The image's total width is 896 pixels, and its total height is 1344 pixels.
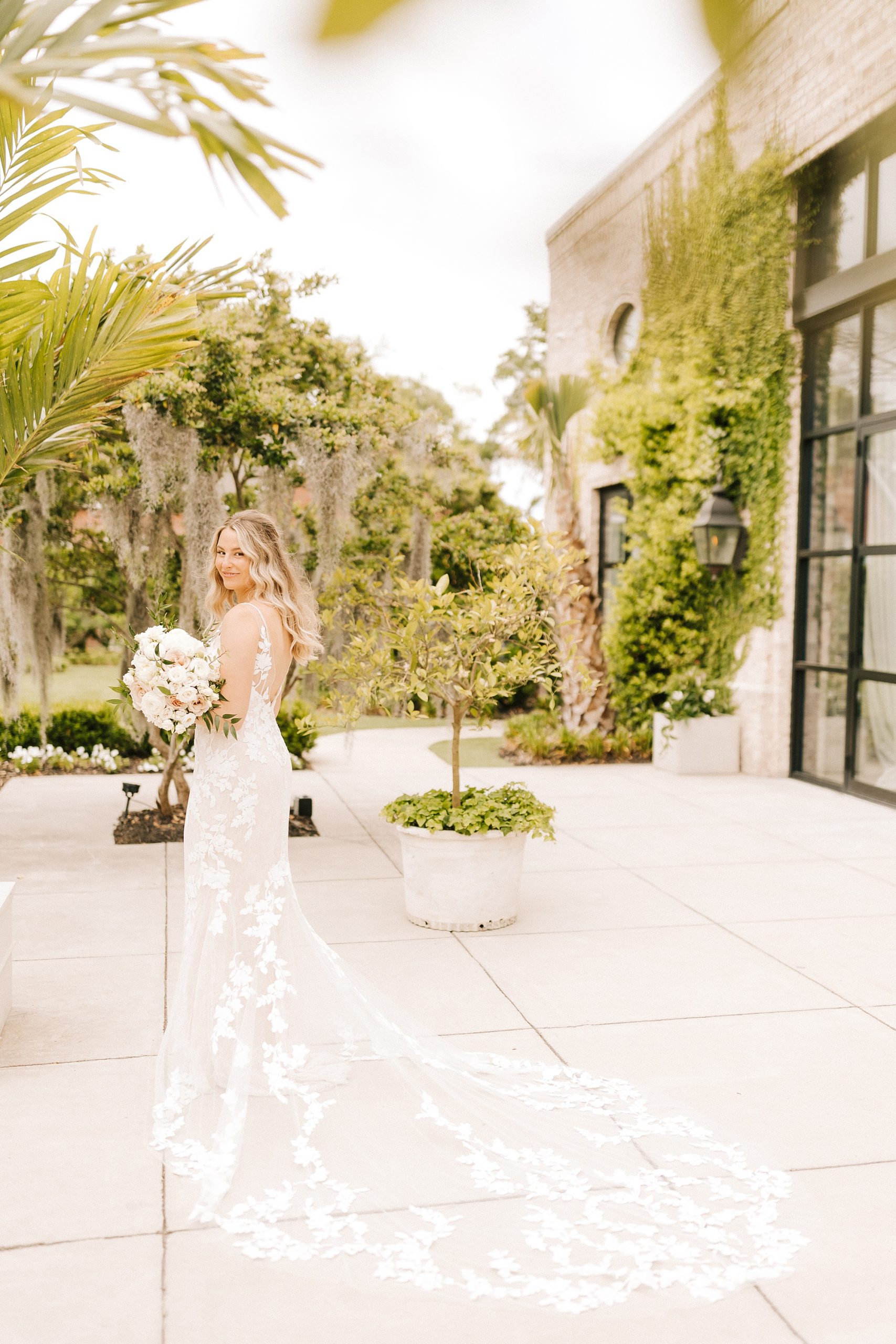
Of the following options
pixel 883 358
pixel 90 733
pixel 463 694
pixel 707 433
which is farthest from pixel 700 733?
pixel 90 733

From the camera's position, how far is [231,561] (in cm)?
374

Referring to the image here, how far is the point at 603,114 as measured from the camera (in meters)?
0.52

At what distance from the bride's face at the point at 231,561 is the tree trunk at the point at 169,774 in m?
3.25

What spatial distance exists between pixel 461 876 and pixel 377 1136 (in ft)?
6.66

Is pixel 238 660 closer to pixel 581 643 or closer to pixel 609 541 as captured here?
pixel 581 643

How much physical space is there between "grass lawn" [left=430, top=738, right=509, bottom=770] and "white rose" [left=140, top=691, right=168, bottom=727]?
22.7ft

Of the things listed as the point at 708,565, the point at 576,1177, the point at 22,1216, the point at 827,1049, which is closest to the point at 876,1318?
the point at 576,1177

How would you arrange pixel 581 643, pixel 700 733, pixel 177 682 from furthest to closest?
pixel 581 643
pixel 700 733
pixel 177 682

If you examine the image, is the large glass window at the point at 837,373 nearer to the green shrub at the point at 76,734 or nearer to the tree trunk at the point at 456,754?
the tree trunk at the point at 456,754

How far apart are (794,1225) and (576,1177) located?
0.55 meters

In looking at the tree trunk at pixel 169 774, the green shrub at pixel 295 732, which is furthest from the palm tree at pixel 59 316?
the green shrub at pixel 295 732

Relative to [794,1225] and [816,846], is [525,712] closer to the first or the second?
[816,846]

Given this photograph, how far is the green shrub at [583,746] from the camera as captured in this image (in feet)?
35.5

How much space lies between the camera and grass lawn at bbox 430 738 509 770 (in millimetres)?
10711
